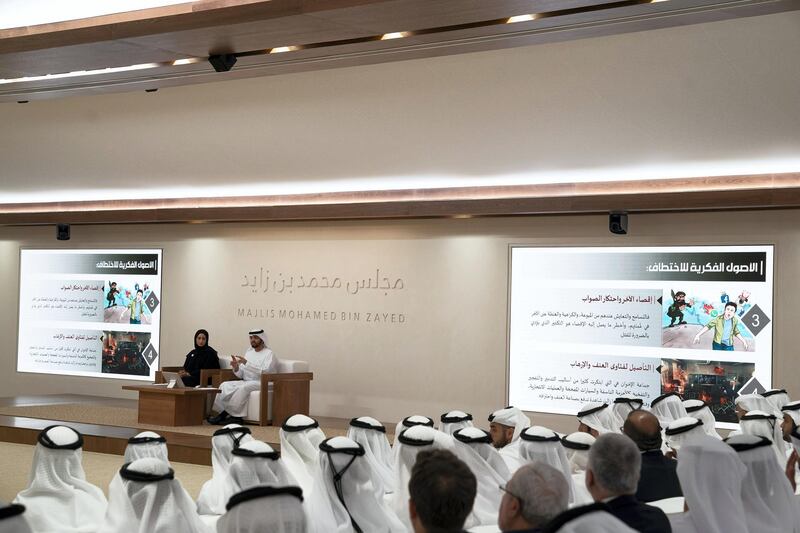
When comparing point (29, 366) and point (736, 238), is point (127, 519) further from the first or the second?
point (29, 366)

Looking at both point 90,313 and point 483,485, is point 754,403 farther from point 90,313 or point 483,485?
point 90,313

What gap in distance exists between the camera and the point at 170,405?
35.1 ft

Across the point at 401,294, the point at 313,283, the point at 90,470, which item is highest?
the point at 313,283

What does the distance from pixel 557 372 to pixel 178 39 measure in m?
7.30

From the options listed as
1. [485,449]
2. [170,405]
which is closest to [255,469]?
[485,449]

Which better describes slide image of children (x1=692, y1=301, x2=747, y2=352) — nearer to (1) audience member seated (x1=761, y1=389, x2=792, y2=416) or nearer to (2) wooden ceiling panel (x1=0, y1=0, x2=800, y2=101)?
(1) audience member seated (x1=761, y1=389, x2=792, y2=416)

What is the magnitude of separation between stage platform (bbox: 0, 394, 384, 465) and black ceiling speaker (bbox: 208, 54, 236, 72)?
15.5 feet

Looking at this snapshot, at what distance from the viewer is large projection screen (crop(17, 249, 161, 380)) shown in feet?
46.3

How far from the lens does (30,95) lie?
733 centimetres

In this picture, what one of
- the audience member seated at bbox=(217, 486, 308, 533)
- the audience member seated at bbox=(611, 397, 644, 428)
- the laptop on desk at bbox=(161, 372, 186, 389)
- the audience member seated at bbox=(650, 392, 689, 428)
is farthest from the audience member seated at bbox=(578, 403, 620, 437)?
the laptop on desk at bbox=(161, 372, 186, 389)

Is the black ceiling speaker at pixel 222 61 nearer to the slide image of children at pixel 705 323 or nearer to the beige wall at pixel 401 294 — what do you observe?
the beige wall at pixel 401 294

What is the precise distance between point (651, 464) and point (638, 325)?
5926mm

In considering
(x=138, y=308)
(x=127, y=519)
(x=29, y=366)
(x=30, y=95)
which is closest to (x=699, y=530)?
(x=127, y=519)

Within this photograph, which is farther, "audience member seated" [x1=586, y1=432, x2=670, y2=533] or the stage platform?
the stage platform
